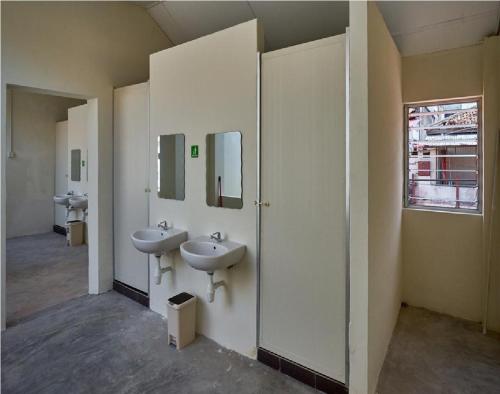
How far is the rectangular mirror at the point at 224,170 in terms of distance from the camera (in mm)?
2400

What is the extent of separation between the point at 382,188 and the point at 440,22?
1.71 m

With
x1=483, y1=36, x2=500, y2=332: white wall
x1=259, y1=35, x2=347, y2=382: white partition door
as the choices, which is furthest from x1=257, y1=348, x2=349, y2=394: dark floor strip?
x1=483, y1=36, x2=500, y2=332: white wall

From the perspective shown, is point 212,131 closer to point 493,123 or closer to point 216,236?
point 216,236

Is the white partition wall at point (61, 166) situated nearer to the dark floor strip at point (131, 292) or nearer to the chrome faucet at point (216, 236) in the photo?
the dark floor strip at point (131, 292)

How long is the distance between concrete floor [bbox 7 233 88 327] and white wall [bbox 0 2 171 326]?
0.43 meters

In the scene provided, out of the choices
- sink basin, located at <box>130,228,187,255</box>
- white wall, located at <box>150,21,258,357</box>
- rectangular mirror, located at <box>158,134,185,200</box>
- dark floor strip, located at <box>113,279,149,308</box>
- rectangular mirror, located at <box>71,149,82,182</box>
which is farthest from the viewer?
rectangular mirror, located at <box>71,149,82,182</box>

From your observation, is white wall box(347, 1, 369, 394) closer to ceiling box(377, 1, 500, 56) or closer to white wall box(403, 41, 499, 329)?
ceiling box(377, 1, 500, 56)

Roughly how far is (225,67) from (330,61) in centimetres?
90

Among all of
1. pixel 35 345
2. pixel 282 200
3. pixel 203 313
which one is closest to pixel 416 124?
pixel 282 200

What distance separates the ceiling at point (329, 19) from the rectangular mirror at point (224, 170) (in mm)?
1587

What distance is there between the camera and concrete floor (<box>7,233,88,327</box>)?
3164 millimetres

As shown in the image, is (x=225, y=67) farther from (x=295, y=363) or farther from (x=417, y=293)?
(x=417, y=293)

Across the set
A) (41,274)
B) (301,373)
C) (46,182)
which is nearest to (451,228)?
(301,373)

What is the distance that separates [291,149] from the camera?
2105mm
